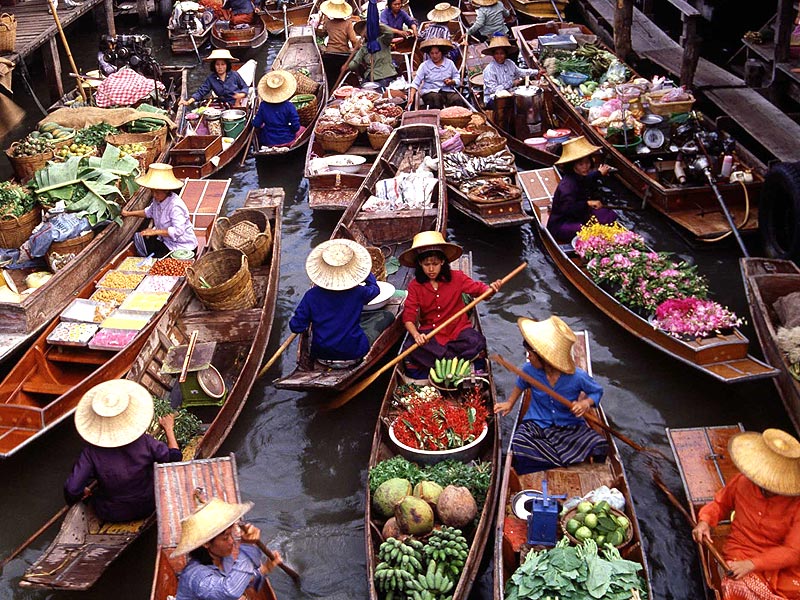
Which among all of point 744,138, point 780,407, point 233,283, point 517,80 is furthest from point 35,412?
point 744,138

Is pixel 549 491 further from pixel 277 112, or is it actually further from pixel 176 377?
pixel 277 112

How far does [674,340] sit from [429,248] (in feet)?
7.50

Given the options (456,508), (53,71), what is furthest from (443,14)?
(456,508)

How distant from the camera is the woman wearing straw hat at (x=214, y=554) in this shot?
4.14m

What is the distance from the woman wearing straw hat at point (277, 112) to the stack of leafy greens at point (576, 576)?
27.1 feet

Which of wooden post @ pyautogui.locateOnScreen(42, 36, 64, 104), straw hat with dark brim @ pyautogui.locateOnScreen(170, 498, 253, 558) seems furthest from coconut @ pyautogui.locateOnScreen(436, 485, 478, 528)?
wooden post @ pyautogui.locateOnScreen(42, 36, 64, 104)

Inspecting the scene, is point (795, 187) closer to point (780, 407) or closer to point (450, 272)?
point (780, 407)

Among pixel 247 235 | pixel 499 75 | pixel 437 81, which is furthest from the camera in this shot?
pixel 437 81

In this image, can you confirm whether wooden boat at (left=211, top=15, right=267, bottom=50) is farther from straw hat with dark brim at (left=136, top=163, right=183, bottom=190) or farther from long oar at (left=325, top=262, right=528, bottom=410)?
long oar at (left=325, top=262, right=528, bottom=410)

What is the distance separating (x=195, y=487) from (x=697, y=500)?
11.1 ft

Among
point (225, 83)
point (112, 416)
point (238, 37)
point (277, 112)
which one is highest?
point (112, 416)

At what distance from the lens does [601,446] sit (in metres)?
5.61

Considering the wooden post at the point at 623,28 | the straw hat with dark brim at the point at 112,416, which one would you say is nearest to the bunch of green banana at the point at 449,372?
the straw hat with dark brim at the point at 112,416

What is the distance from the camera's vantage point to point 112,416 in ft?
16.8
